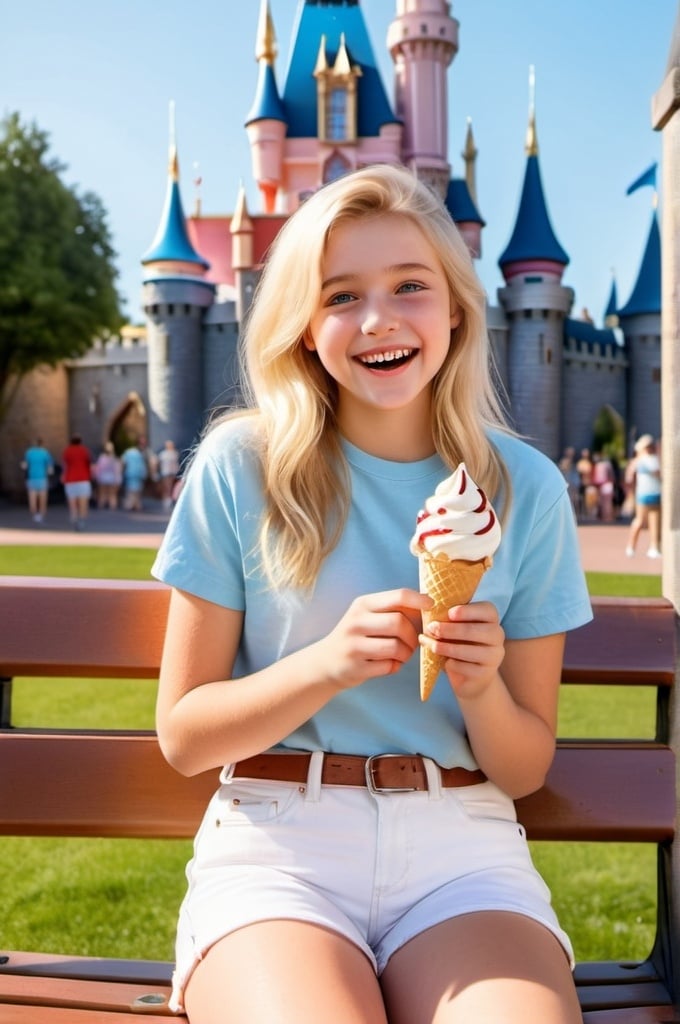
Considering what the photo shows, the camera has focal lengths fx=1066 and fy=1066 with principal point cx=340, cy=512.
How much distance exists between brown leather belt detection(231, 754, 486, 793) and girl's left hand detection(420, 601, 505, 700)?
19cm

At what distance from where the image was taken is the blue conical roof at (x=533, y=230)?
2841 cm

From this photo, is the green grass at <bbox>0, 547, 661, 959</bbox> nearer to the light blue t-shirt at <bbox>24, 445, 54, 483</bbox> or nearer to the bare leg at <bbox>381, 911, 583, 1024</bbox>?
the bare leg at <bbox>381, 911, 583, 1024</bbox>

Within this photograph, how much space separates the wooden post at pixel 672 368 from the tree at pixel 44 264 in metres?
21.1

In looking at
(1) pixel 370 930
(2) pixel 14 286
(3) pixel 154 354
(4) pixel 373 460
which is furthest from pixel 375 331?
(3) pixel 154 354

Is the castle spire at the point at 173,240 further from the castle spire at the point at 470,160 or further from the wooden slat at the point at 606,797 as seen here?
the wooden slat at the point at 606,797

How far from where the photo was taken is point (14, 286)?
21.4m

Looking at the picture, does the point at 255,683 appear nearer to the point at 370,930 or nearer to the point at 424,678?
the point at 424,678

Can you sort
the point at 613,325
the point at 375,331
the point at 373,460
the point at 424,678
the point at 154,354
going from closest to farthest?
the point at 424,678
the point at 375,331
the point at 373,460
the point at 154,354
the point at 613,325

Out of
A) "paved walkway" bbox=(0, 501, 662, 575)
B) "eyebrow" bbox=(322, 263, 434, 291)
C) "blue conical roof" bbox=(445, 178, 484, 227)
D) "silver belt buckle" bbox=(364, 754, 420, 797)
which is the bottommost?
"paved walkway" bbox=(0, 501, 662, 575)

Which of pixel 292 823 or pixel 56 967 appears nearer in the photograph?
pixel 292 823

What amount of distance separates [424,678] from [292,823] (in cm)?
26

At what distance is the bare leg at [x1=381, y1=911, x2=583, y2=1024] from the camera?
1.16m

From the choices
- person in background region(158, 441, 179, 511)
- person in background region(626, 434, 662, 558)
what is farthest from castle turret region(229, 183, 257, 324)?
person in background region(626, 434, 662, 558)

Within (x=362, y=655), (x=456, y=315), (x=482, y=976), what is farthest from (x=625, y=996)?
(x=456, y=315)
